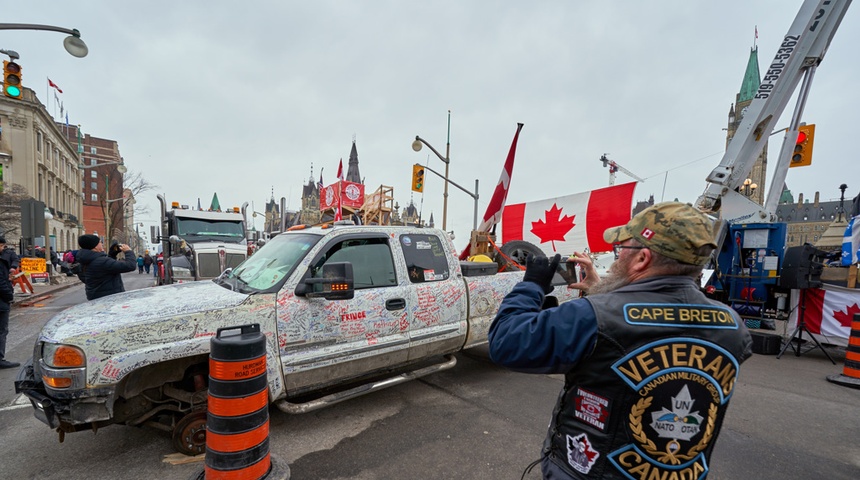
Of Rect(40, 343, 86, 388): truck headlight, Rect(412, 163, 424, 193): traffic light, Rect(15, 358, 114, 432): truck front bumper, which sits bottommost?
Result: Rect(15, 358, 114, 432): truck front bumper

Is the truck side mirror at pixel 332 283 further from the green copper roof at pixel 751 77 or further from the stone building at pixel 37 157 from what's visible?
the green copper roof at pixel 751 77

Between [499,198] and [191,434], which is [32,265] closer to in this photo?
[191,434]

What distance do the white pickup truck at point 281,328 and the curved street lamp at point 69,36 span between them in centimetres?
785

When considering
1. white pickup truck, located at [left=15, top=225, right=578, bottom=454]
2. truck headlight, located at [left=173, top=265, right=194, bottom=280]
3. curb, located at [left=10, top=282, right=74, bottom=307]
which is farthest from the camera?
curb, located at [left=10, top=282, right=74, bottom=307]

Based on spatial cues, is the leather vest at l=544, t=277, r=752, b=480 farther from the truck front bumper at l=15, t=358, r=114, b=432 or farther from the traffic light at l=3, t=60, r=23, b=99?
the traffic light at l=3, t=60, r=23, b=99

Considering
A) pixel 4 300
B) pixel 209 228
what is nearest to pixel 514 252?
pixel 4 300

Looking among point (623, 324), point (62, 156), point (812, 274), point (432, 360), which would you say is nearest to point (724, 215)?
point (812, 274)

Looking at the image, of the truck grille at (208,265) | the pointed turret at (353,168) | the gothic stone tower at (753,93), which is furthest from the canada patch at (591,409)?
the pointed turret at (353,168)

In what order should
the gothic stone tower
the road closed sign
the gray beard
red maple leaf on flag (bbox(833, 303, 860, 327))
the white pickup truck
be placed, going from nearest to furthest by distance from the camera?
the gray beard, the white pickup truck, red maple leaf on flag (bbox(833, 303, 860, 327)), the road closed sign, the gothic stone tower

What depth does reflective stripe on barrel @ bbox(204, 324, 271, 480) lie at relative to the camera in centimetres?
216

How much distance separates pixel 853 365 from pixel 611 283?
6.29 m

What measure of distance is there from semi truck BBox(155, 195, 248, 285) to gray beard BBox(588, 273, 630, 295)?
8.95 metres

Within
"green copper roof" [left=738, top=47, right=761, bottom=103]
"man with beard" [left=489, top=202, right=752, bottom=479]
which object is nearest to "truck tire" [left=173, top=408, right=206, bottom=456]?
"man with beard" [left=489, top=202, right=752, bottom=479]

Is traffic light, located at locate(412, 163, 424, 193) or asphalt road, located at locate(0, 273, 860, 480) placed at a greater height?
traffic light, located at locate(412, 163, 424, 193)
